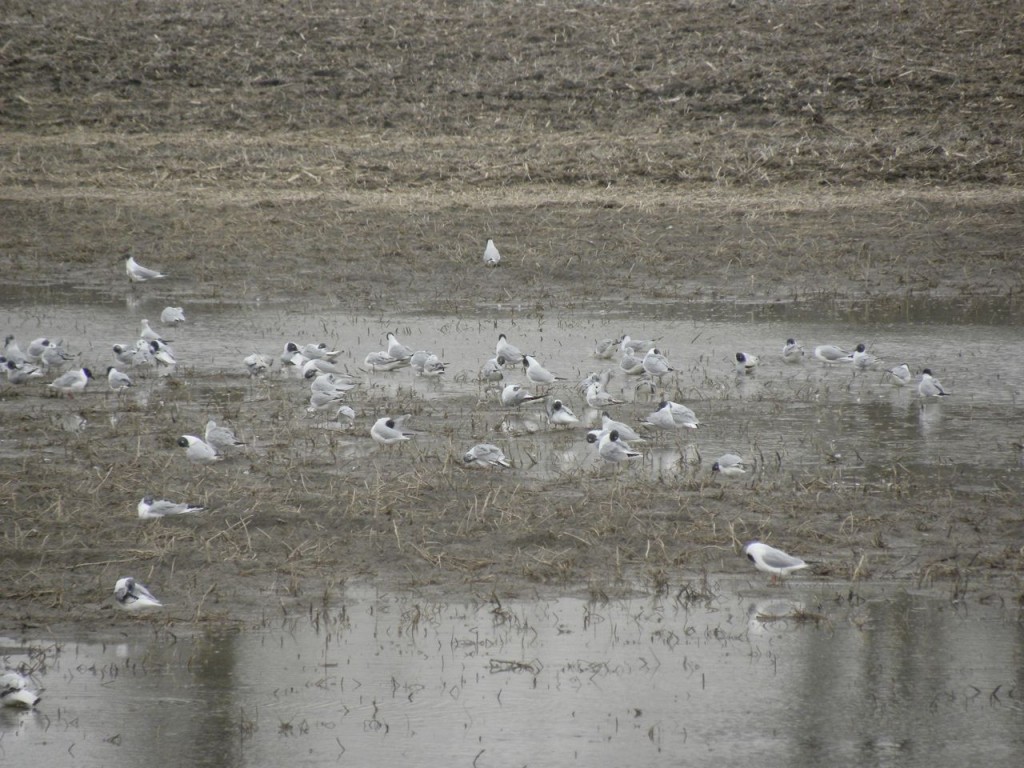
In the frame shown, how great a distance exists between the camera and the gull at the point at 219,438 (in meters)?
10.2

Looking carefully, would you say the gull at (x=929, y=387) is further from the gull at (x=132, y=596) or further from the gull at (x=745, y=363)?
the gull at (x=132, y=596)

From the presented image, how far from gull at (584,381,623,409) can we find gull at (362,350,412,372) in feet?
7.76

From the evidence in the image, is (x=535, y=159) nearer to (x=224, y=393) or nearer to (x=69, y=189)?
(x=69, y=189)

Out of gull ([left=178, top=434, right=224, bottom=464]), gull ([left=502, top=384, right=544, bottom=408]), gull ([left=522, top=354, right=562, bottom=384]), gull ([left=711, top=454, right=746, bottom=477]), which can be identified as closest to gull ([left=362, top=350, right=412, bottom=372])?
gull ([left=522, top=354, right=562, bottom=384])

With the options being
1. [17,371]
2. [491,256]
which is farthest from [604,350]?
[17,371]

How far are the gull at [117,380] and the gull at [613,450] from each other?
196 inches

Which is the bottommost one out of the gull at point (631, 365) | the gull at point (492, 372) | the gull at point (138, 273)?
the gull at point (138, 273)

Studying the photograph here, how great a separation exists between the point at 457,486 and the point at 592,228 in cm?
1084

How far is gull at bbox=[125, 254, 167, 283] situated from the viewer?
1792 cm

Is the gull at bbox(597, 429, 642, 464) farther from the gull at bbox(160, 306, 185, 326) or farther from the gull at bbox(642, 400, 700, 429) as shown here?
the gull at bbox(160, 306, 185, 326)

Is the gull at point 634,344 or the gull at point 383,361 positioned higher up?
the gull at point 634,344

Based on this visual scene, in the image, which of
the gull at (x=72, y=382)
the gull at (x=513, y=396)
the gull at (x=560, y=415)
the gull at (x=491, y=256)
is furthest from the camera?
the gull at (x=491, y=256)

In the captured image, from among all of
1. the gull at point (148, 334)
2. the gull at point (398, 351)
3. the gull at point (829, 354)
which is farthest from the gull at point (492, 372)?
the gull at point (148, 334)

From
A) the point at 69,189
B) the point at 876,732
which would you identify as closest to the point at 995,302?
the point at 876,732
